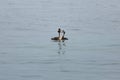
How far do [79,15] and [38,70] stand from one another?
3074 cm

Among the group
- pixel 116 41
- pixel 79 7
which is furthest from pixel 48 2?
pixel 116 41

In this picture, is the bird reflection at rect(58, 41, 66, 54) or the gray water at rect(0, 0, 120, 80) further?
the bird reflection at rect(58, 41, 66, 54)

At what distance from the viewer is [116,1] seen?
279ft

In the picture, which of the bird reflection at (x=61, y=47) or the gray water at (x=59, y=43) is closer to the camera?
the gray water at (x=59, y=43)

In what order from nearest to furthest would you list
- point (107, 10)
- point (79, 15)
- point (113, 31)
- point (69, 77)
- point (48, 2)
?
point (69, 77), point (113, 31), point (79, 15), point (107, 10), point (48, 2)

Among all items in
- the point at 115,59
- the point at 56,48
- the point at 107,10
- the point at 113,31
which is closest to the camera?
the point at 115,59

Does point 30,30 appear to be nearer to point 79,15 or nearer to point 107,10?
point 79,15

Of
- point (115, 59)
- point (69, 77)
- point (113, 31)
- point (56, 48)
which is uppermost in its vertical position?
point (113, 31)

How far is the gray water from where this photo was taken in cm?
3697

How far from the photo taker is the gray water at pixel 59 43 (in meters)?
37.0

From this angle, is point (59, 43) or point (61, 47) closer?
point (61, 47)

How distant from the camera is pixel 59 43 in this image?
159 ft

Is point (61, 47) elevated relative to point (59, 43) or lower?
lower

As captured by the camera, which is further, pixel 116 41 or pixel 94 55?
pixel 116 41
